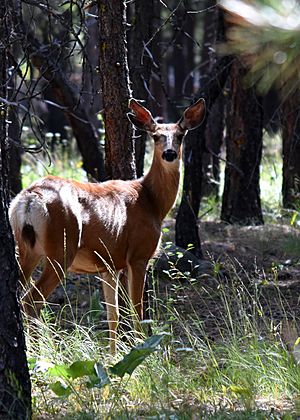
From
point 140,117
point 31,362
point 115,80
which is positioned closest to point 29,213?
point 115,80

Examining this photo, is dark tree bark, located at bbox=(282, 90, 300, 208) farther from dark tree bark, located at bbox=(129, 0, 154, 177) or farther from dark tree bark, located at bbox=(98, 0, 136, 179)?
dark tree bark, located at bbox=(98, 0, 136, 179)

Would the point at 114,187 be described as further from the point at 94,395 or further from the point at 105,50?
the point at 94,395

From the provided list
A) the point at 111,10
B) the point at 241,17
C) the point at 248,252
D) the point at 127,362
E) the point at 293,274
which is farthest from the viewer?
the point at 248,252

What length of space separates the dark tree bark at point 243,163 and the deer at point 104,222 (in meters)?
4.12

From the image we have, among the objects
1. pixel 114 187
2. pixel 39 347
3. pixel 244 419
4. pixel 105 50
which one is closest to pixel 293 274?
pixel 114 187

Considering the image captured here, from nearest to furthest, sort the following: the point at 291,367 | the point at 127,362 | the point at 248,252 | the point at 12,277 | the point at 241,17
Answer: the point at 241,17 < the point at 12,277 < the point at 127,362 < the point at 291,367 < the point at 248,252

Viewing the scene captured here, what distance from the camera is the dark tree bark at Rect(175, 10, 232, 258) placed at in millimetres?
10867

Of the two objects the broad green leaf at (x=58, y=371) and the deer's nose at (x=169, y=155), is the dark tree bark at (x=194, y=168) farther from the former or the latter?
the broad green leaf at (x=58, y=371)

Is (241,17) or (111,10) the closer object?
(241,17)

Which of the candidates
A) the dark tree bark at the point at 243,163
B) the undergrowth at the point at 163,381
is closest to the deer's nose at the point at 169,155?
the undergrowth at the point at 163,381

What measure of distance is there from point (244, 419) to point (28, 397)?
3.79 feet

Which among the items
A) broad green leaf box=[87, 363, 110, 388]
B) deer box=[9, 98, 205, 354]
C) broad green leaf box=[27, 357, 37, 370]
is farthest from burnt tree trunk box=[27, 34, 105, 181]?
broad green leaf box=[87, 363, 110, 388]

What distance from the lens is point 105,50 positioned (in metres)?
7.75

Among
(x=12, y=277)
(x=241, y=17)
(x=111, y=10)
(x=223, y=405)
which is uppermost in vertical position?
(x=111, y=10)
